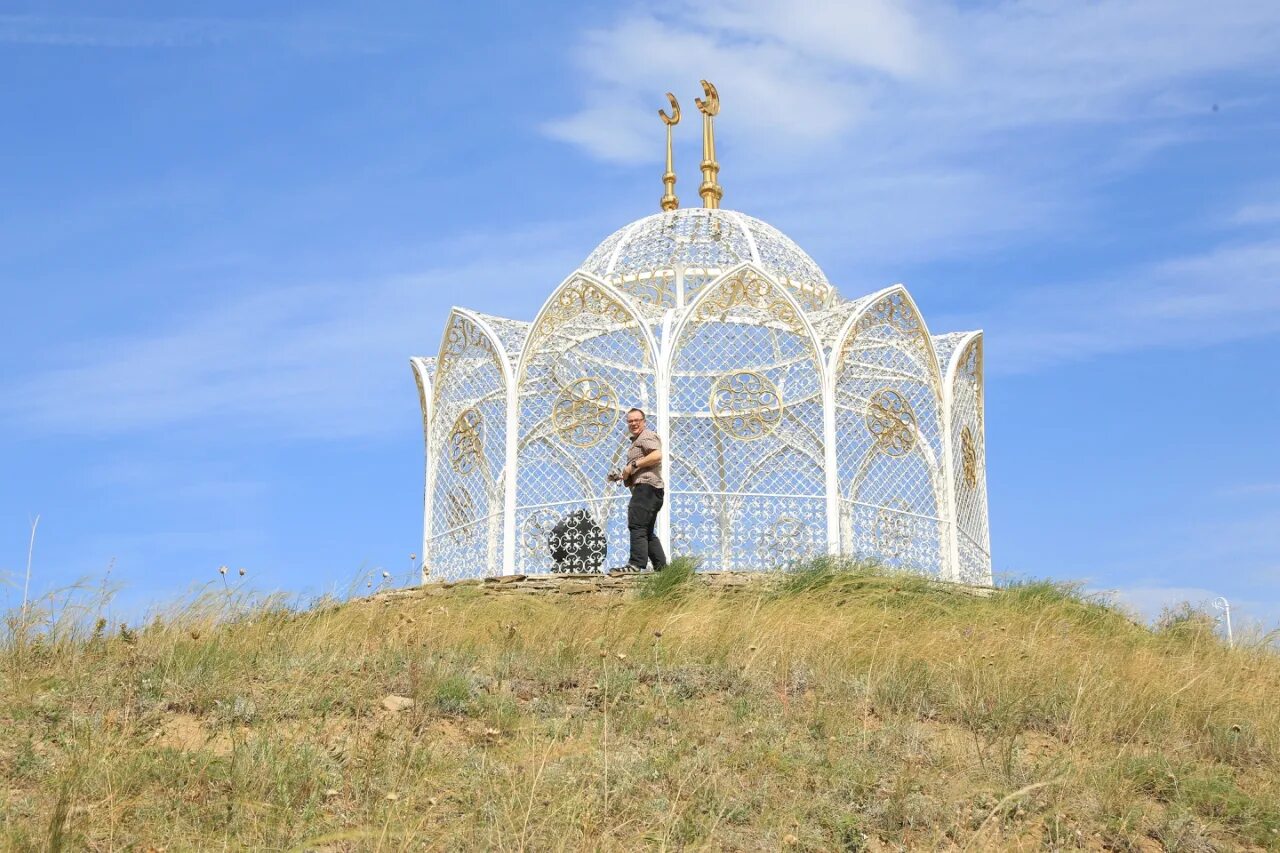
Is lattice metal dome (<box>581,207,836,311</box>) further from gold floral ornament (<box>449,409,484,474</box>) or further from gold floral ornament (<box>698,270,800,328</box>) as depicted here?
gold floral ornament (<box>449,409,484,474</box>)

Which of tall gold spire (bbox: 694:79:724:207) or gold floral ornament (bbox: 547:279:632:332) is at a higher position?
tall gold spire (bbox: 694:79:724:207)

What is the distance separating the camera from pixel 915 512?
45.0 feet

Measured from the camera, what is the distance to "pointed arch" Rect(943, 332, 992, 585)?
14.3 m

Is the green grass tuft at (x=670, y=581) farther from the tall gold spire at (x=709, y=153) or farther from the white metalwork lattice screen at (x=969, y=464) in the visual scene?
the tall gold spire at (x=709, y=153)

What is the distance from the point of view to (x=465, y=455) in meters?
14.5

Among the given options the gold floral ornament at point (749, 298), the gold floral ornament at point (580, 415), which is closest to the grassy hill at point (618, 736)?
the gold floral ornament at point (580, 415)

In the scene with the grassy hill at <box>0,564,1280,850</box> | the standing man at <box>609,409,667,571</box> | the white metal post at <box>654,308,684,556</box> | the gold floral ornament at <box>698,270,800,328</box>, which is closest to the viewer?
the grassy hill at <box>0,564,1280,850</box>

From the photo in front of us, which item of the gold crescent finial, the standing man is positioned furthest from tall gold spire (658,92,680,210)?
the standing man

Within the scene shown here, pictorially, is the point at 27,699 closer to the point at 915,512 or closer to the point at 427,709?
the point at 427,709

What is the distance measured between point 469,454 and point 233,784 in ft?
31.6

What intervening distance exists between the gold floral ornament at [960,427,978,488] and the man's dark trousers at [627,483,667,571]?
4871mm

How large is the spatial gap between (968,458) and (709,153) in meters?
5.35

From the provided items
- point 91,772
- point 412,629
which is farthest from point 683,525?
point 91,772

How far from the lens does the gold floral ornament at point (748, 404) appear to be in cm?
1355
